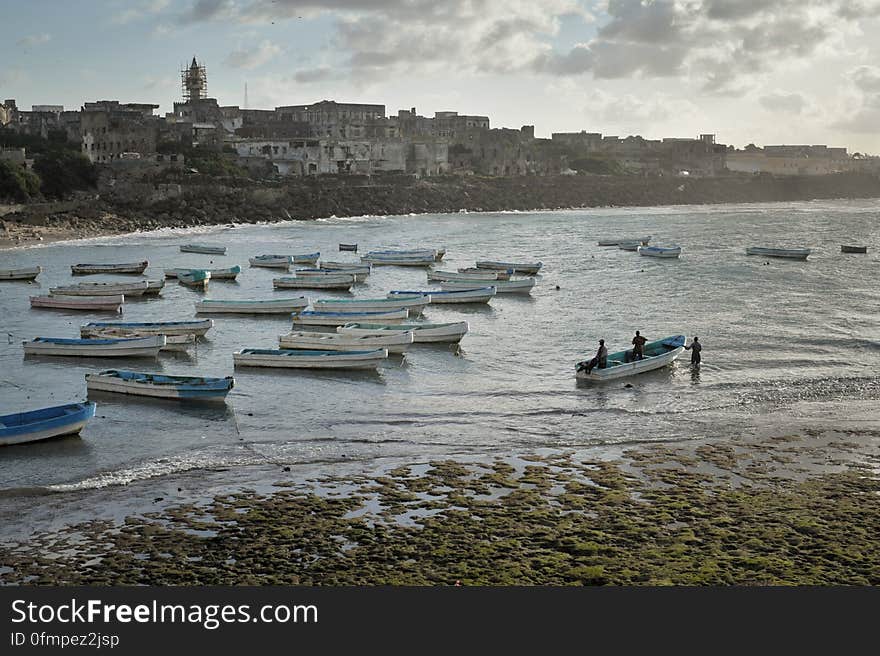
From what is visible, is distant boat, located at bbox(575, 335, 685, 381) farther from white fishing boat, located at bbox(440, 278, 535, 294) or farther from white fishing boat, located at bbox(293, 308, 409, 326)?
white fishing boat, located at bbox(440, 278, 535, 294)

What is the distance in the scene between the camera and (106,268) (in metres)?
55.9

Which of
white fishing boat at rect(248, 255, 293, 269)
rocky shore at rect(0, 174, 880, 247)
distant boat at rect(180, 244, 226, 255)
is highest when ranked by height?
rocky shore at rect(0, 174, 880, 247)

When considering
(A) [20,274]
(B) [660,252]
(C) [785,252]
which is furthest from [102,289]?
(C) [785,252]

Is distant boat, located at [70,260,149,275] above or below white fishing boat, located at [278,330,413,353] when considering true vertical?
above

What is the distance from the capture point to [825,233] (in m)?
94.5

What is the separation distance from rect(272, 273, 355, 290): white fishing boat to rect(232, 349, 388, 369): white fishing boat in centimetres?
2043

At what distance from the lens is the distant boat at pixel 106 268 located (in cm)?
5556

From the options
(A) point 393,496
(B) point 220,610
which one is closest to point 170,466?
(A) point 393,496

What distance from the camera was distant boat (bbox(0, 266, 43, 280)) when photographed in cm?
5388

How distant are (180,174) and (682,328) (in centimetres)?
7479

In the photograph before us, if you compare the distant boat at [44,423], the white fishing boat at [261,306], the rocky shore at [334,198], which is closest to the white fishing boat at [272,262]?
the white fishing boat at [261,306]

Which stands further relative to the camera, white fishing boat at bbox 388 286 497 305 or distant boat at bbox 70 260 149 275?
distant boat at bbox 70 260 149 275

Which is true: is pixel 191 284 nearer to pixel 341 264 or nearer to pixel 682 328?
pixel 341 264

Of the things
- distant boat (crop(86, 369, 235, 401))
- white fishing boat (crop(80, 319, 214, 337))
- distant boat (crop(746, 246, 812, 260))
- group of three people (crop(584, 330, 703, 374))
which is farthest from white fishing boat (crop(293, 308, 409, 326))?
distant boat (crop(746, 246, 812, 260))
